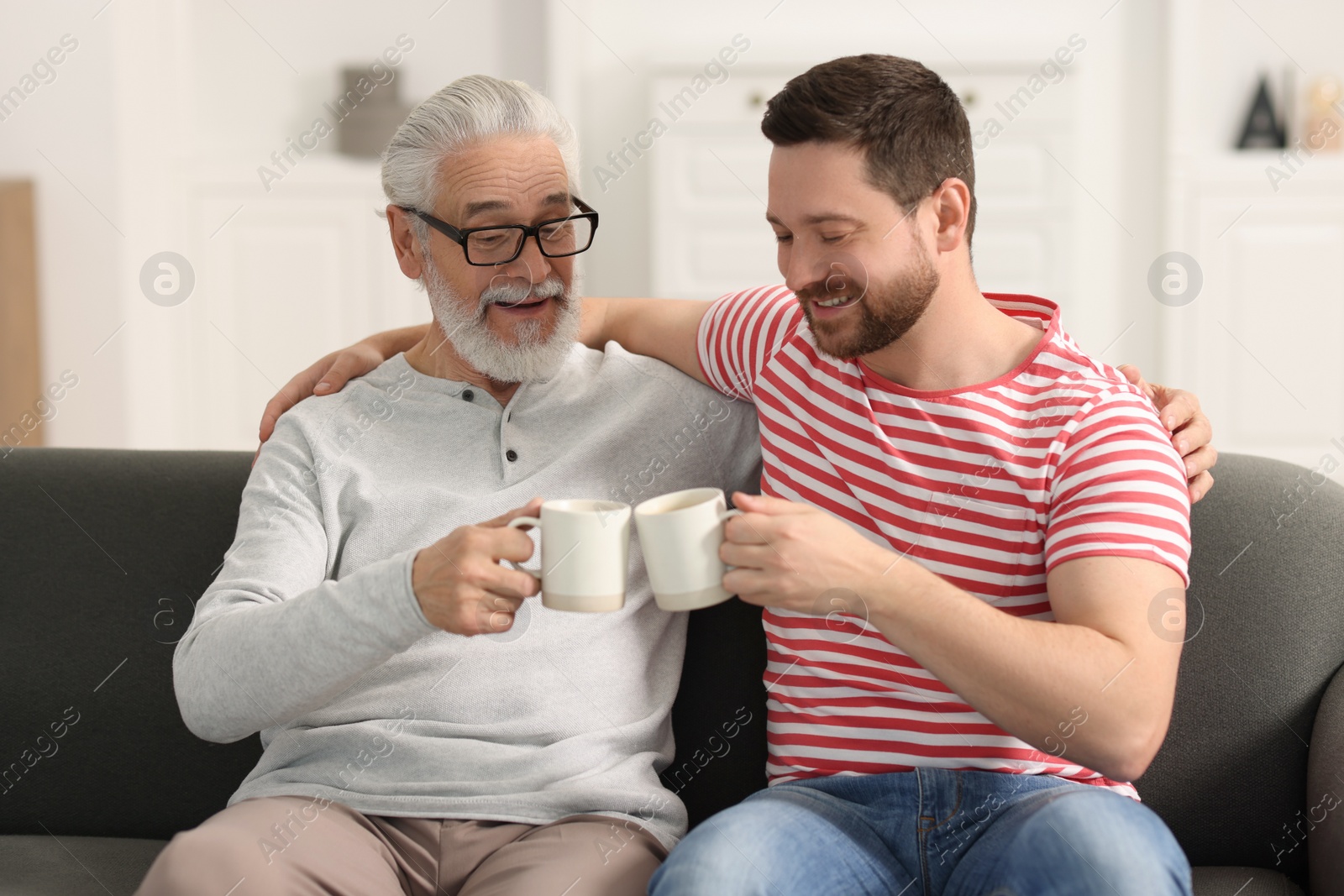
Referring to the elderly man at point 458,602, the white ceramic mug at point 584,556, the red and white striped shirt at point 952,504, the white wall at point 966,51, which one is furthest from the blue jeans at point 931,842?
the white wall at point 966,51

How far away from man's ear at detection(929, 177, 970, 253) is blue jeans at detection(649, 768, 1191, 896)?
62 cm

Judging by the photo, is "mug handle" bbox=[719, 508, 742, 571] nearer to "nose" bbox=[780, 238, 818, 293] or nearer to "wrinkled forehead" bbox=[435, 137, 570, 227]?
"nose" bbox=[780, 238, 818, 293]

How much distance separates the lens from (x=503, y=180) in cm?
155

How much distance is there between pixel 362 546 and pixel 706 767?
1.79ft

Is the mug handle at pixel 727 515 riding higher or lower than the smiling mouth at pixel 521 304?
lower

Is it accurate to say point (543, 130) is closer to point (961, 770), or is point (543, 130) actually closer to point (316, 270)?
point (961, 770)

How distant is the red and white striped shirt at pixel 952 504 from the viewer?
1228mm

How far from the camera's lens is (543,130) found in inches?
62.7

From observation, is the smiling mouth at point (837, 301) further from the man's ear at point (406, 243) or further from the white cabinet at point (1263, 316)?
the white cabinet at point (1263, 316)

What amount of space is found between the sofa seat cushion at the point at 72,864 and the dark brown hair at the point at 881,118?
49.0 inches

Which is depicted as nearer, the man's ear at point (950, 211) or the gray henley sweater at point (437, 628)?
the gray henley sweater at point (437, 628)

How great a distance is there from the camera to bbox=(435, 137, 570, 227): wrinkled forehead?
1.55 metres

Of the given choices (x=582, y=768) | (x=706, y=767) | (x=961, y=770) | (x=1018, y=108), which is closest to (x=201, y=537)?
(x=582, y=768)

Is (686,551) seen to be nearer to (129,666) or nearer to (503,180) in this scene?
(503,180)
